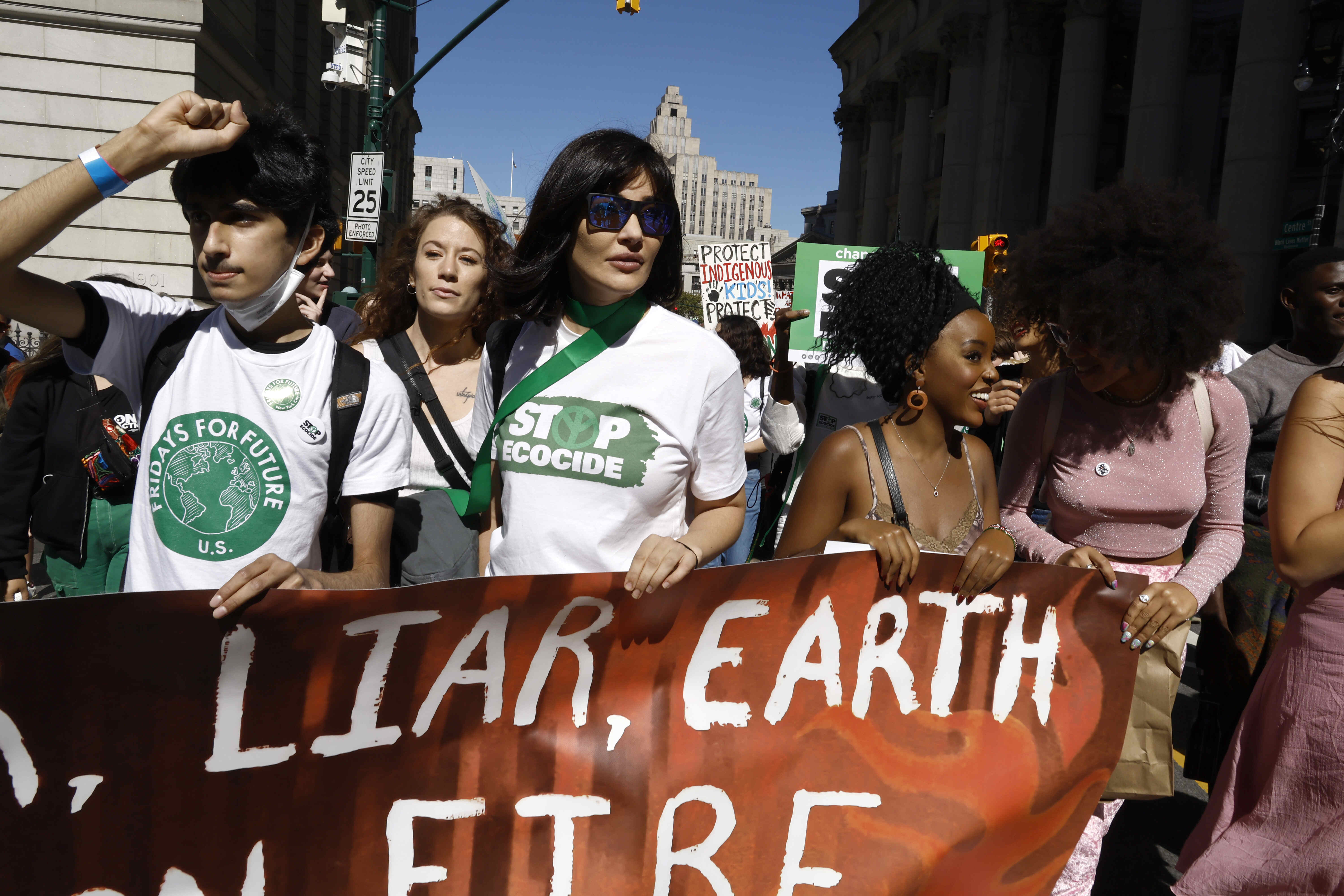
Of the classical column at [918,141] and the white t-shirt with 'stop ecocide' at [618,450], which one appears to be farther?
the classical column at [918,141]

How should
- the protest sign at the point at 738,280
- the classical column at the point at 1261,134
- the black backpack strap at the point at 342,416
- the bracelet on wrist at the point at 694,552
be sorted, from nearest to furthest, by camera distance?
the black backpack strap at the point at 342,416 → the bracelet on wrist at the point at 694,552 → the protest sign at the point at 738,280 → the classical column at the point at 1261,134

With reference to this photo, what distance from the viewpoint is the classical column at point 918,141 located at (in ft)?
139

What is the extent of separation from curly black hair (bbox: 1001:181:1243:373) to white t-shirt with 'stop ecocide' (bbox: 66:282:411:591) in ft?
6.68

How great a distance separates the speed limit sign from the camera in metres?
12.3

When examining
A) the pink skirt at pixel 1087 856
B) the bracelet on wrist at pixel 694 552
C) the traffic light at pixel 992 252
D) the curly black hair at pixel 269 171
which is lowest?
the pink skirt at pixel 1087 856

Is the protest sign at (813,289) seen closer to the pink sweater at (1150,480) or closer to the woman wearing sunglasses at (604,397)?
the pink sweater at (1150,480)

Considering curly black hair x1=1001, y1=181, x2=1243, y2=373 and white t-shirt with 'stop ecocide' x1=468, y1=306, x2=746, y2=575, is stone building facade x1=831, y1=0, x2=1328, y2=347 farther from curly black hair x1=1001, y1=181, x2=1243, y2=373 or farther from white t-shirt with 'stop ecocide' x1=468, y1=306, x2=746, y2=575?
white t-shirt with 'stop ecocide' x1=468, y1=306, x2=746, y2=575

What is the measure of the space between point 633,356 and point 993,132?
35770mm

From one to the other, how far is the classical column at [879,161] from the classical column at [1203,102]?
16831 millimetres

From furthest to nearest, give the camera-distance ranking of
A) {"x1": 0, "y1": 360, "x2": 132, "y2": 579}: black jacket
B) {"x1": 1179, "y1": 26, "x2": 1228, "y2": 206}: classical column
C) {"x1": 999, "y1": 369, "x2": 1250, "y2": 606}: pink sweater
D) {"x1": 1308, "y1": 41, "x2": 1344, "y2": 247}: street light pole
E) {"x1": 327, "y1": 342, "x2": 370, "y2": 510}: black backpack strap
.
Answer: {"x1": 1179, "y1": 26, "x2": 1228, "y2": 206}: classical column, {"x1": 1308, "y1": 41, "x2": 1344, "y2": 247}: street light pole, {"x1": 0, "y1": 360, "x2": 132, "y2": 579}: black jacket, {"x1": 999, "y1": 369, "x2": 1250, "y2": 606}: pink sweater, {"x1": 327, "y1": 342, "x2": 370, "y2": 510}: black backpack strap

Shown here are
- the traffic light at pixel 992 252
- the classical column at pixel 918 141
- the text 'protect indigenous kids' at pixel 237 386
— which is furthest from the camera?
the classical column at pixel 918 141

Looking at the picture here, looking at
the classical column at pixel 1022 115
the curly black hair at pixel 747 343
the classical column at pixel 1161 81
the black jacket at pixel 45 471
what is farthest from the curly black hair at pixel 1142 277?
the classical column at pixel 1022 115

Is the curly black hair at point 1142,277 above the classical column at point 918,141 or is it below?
below

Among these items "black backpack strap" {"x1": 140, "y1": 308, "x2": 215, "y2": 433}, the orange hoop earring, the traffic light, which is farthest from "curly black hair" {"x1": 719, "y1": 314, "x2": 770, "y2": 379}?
"black backpack strap" {"x1": 140, "y1": 308, "x2": 215, "y2": 433}
